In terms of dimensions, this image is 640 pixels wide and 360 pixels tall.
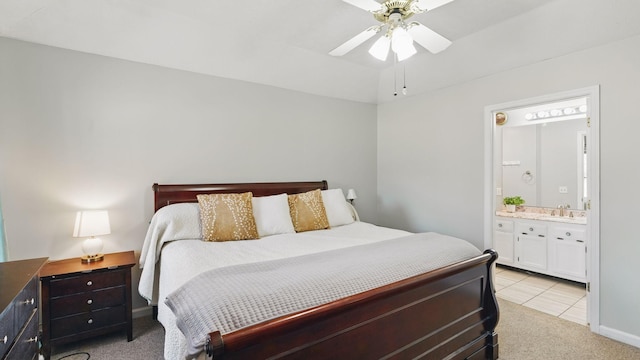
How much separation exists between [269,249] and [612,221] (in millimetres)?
2865

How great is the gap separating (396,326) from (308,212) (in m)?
1.80

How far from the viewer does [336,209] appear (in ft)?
11.8

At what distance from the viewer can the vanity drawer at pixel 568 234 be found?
142 inches

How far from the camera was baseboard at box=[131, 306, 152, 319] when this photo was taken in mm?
2922

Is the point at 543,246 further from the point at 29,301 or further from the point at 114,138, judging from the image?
the point at 114,138

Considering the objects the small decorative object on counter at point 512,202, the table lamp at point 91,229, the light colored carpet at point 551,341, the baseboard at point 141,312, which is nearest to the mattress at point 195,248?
the table lamp at point 91,229

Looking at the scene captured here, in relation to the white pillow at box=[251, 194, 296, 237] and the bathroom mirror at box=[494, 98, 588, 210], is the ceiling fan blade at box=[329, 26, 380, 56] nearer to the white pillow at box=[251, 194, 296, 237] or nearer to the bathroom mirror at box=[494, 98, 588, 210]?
the white pillow at box=[251, 194, 296, 237]

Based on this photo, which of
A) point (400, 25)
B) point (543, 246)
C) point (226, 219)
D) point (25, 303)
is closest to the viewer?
point (25, 303)

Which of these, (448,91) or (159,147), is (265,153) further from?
(448,91)

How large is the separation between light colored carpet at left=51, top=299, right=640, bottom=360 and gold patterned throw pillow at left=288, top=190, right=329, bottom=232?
5.18 feet

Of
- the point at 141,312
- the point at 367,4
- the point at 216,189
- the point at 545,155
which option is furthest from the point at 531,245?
the point at 141,312

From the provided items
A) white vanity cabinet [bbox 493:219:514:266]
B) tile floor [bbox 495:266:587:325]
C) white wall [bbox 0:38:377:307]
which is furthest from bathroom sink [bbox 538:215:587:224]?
white wall [bbox 0:38:377:307]

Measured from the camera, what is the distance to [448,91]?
376cm

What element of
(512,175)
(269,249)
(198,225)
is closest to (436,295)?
(269,249)
